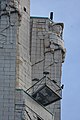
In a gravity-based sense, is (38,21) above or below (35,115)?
above

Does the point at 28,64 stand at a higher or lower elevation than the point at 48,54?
lower

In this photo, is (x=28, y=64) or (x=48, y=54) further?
(x=48, y=54)

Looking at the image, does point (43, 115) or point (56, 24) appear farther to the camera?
point (56, 24)

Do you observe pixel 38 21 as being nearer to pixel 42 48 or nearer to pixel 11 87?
pixel 42 48

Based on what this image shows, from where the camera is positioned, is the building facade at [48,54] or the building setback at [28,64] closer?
the building setback at [28,64]

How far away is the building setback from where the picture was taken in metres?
55.7

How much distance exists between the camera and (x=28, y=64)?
2318 inches

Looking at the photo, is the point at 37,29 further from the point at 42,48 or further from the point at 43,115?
the point at 43,115

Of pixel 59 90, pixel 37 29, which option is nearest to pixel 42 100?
pixel 59 90

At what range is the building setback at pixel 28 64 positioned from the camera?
55.7 meters

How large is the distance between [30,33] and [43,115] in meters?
5.74

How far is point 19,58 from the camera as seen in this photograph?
189 ft

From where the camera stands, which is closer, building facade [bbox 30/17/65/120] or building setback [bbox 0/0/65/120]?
building setback [bbox 0/0/65/120]

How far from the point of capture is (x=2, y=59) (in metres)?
56.5
